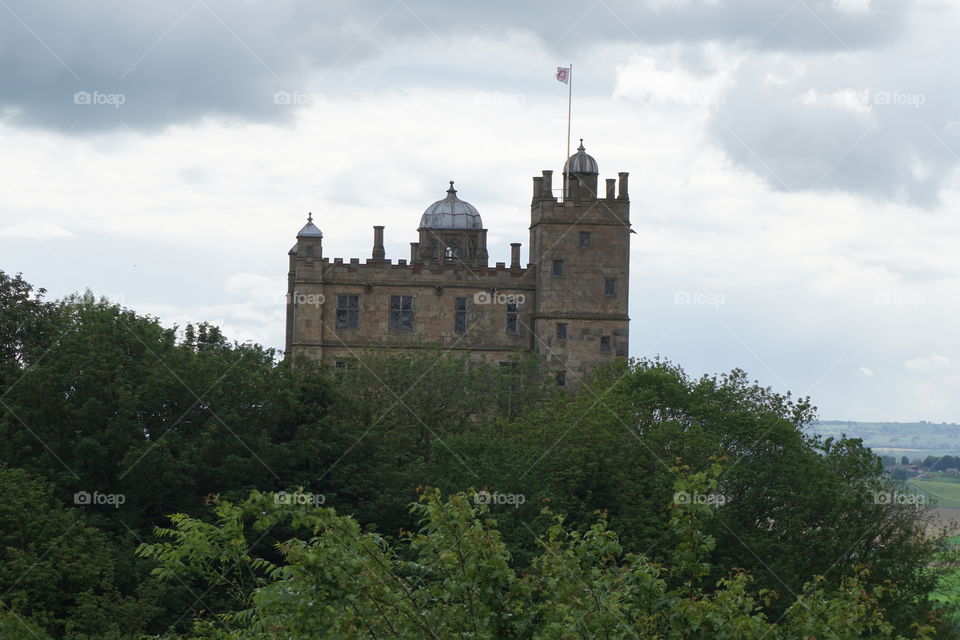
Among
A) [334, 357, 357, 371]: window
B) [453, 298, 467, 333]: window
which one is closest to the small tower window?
[453, 298, 467, 333]: window

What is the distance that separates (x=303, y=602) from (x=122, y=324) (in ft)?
113

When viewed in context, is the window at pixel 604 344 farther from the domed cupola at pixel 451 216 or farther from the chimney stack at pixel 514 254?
the domed cupola at pixel 451 216

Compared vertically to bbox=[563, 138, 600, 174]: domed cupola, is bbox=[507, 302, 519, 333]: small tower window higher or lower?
lower

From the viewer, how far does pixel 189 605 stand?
38375mm

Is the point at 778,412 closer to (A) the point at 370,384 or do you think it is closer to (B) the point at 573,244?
(B) the point at 573,244

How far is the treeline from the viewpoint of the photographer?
3744 cm

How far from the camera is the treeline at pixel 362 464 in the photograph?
37438mm
